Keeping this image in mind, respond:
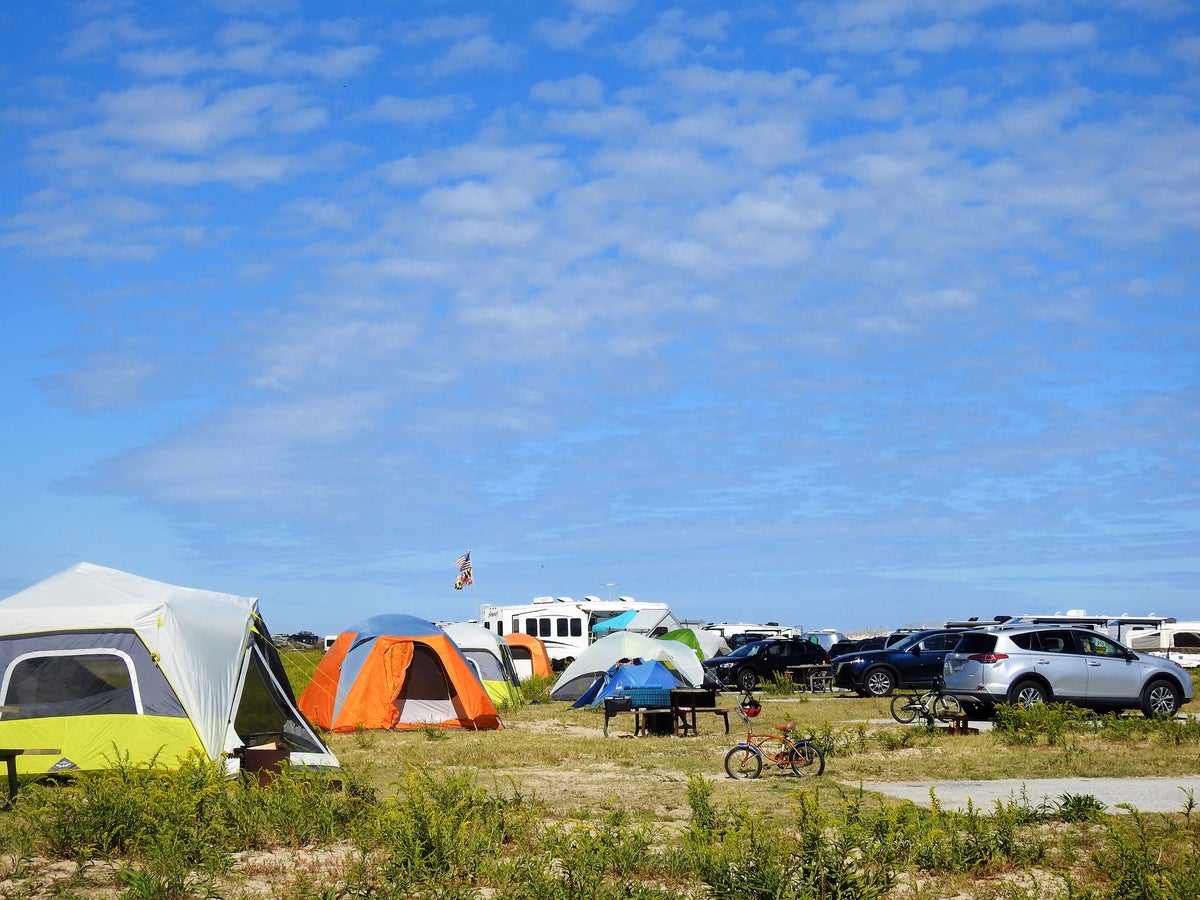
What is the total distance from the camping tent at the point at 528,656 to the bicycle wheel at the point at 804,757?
22.8 meters

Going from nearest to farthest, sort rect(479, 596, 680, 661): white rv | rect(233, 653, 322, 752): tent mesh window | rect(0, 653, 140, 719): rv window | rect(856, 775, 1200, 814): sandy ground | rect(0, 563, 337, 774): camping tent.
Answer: rect(856, 775, 1200, 814): sandy ground → rect(0, 563, 337, 774): camping tent → rect(0, 653, 140, 719): rv window → rect(233, 653, 322, 752): tent mesh window → rect(479, 596, 680, 661): white rv

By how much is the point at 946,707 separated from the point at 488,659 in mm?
11252

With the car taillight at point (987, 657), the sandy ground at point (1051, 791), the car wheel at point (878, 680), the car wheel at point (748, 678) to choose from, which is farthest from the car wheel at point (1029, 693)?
the car wheel at point (748, 678)

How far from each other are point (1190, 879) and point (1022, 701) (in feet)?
40.5

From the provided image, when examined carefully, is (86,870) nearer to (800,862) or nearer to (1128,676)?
(800,862)

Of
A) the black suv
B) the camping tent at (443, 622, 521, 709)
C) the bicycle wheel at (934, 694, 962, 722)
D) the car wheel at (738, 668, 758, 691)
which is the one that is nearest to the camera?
the bicycle wheel at (934, 694, 962, 722)

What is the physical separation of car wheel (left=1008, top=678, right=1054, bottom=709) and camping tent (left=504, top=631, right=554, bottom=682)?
19311 millimetres

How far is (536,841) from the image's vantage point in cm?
895

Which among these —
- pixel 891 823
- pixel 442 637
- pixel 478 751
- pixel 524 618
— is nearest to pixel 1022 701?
pixel 478 751

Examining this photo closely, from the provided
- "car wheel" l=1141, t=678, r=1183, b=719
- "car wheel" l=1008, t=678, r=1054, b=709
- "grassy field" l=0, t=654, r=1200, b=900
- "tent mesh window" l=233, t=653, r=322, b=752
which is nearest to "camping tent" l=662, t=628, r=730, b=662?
"car wheel" l=1008, t=678, r=1054, b=709

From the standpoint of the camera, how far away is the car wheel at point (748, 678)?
31.6m

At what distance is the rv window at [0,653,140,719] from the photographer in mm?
13070

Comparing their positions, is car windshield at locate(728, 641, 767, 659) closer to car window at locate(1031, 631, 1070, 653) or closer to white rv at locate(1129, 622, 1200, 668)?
white rv at locate(1129, 622, 1200, 668)

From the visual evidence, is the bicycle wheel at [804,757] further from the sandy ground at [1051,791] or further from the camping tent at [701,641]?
the camping tent at [701,641]
